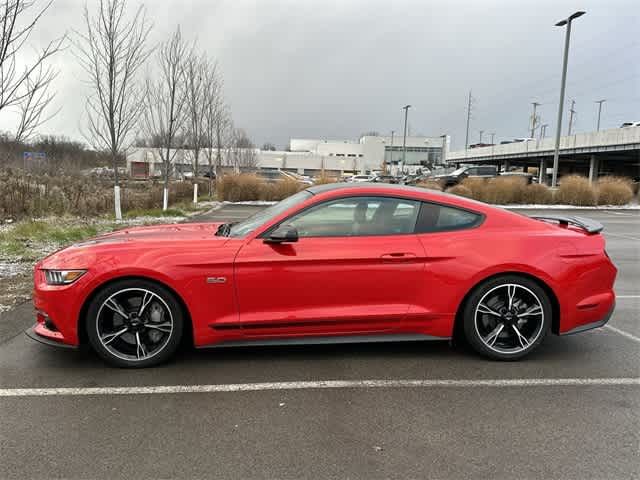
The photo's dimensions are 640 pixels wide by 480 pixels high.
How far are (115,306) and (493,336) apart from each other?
10.1 ft

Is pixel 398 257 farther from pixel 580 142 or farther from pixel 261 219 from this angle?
pixel 580 142

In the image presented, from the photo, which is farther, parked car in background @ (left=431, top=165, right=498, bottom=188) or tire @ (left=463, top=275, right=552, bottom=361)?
parked car in background @ (left=431, top=165, right=498, bottom=188)

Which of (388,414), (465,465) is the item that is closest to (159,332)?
(388,414)

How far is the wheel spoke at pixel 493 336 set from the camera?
3.85 m

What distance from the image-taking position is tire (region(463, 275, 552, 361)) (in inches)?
149

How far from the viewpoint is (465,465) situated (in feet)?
8.14

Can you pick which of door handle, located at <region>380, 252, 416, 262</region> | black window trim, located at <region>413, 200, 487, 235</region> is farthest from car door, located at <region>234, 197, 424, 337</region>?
black window trim, located at <region>413, 200, 487, 235</region>

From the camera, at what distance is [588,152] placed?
41781 millimetres

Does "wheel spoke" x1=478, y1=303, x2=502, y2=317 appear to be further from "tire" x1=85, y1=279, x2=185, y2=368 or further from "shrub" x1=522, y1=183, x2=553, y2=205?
"shrub" x1=522, y1=183, x2=553, y2=205

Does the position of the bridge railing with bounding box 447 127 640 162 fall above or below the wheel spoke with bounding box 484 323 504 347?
above

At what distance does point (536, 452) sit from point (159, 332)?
276 cm

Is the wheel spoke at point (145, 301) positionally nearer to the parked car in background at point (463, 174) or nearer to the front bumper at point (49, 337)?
the front bumper at point (49, 337)

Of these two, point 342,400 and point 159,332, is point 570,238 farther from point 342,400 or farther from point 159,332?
point 159,332

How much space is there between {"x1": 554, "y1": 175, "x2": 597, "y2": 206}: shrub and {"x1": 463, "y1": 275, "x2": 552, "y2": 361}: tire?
76.3ft
